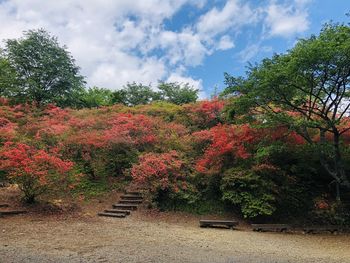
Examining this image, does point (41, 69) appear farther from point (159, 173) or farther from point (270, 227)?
point (270, 227)

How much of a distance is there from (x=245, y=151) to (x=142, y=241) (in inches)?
254

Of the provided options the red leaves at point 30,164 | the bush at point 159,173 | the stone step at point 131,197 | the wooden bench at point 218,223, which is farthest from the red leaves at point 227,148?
the red leaves at point 30,164

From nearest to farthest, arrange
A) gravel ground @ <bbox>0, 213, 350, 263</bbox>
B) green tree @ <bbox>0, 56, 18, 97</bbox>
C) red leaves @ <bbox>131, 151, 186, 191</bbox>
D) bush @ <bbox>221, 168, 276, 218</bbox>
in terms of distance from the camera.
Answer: gravel ground @ <bbox>0, 213, 350, 263</bbox> < bush @ <bbox>221, 168, 276, 218</bbox> < red leaves @ <bbox>131, 151, 186, 191</bbox> < green tree @ <bbox>0, 56, 18, 97</bbox>

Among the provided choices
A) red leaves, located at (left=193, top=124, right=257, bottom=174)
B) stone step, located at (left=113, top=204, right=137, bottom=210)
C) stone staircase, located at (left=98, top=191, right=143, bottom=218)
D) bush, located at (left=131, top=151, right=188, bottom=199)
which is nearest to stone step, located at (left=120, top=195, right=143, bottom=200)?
stone staircase, located at (left=98, top=191, right=143, bottom=218)

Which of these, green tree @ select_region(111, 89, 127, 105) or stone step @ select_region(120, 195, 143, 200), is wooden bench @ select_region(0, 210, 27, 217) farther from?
green tree @ select_region(111, 89, 127, 105)

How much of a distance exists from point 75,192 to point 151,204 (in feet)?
12.2

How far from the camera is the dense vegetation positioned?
1131 centimetres

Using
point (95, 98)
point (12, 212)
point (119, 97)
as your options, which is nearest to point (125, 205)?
point (12, 212)

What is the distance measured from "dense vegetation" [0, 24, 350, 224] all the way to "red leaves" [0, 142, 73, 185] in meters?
0.04

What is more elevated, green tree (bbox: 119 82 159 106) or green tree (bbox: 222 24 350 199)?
green tree (bbox: 119 82 159 106)

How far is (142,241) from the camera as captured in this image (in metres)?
8.48

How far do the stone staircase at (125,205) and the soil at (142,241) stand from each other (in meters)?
0.39

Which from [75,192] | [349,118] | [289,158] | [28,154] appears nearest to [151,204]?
[75,192]

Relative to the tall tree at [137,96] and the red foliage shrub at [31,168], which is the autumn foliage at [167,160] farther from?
the tall tree at [137,96]
